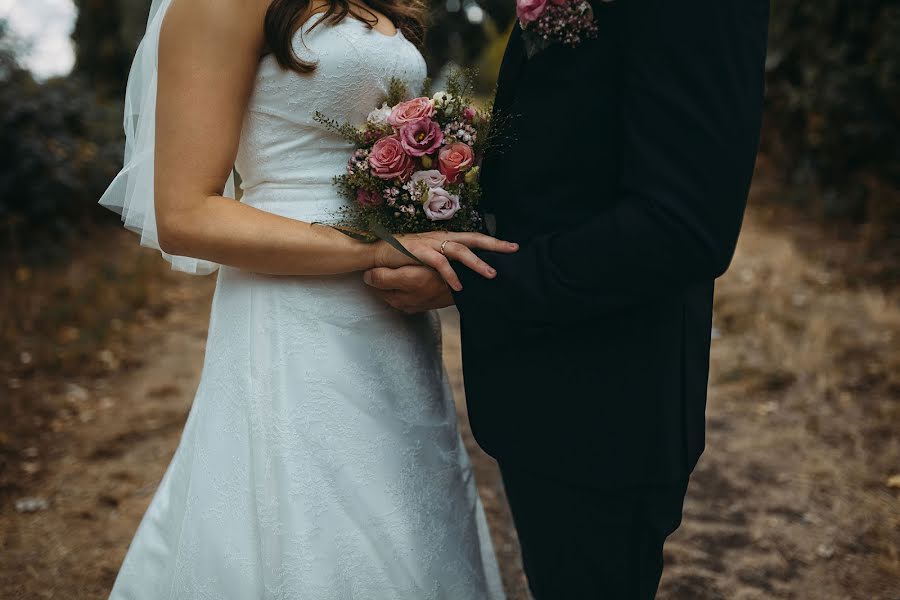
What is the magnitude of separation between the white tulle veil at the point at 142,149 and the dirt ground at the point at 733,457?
6.02 ft

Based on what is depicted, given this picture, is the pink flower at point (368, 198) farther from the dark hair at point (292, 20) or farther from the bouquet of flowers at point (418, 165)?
the dark hair at point (292, 20)

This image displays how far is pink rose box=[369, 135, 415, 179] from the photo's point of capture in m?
1.64

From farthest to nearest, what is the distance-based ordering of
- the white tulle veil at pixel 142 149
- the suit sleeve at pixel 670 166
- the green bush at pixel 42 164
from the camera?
1. the green bush at pixel 42 164
2. the white tulle veil at pixel 142 149
3. the suit sleeve at pixel 670 166

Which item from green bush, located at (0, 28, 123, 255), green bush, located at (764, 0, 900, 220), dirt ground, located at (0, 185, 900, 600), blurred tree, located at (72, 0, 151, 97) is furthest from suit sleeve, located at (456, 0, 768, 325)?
blurred tree, located at (72, 0, 151, 97)

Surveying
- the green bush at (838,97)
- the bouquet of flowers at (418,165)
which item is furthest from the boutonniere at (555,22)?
the green bush at (838,97)

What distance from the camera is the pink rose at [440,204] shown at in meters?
1.63

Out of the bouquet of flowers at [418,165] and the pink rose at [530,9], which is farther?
the bouquet of flowers at [418,165]

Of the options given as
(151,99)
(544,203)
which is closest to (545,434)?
(544,203)

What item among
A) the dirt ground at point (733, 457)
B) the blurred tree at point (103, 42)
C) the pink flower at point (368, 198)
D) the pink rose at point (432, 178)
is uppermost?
the blurred tree at point (103, 42)

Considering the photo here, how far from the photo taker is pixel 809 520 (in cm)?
344

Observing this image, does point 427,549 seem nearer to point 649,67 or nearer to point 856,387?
point 649,67

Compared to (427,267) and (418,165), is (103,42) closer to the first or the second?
(418,165)

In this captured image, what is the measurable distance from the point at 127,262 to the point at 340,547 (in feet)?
20.1

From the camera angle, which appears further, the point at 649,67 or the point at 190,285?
the point at 190,285
